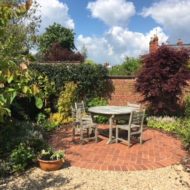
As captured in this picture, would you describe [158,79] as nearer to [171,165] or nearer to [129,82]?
[129,82]

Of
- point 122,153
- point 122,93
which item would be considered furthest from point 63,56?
point 122,153

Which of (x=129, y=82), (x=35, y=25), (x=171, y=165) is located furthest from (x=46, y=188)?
(x=35, y=25)

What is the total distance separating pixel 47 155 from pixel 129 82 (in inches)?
289

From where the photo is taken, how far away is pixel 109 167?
704 cm

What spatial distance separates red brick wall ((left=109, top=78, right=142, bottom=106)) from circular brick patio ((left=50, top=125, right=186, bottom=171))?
3843 mm

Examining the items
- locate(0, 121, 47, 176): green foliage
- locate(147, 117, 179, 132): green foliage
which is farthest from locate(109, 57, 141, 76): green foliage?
locate(0, 121, 47, 176): green foliage

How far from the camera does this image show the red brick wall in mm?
13703

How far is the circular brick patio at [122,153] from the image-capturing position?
7.24 meters

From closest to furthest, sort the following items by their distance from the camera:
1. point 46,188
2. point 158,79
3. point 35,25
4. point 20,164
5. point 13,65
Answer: point 13,65 < point 46,188 < point 20,164 < point 158,79 < point 35,25

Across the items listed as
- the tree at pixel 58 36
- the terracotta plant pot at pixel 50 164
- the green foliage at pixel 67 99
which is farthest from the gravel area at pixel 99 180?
the tree at pixel 58 36

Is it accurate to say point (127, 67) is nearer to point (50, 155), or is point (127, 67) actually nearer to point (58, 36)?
point (50, 155)

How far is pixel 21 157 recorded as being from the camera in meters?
6.85

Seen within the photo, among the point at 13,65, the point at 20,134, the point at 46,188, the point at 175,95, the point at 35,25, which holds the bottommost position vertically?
the point at 46,188

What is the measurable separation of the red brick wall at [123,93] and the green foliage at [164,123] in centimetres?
220
